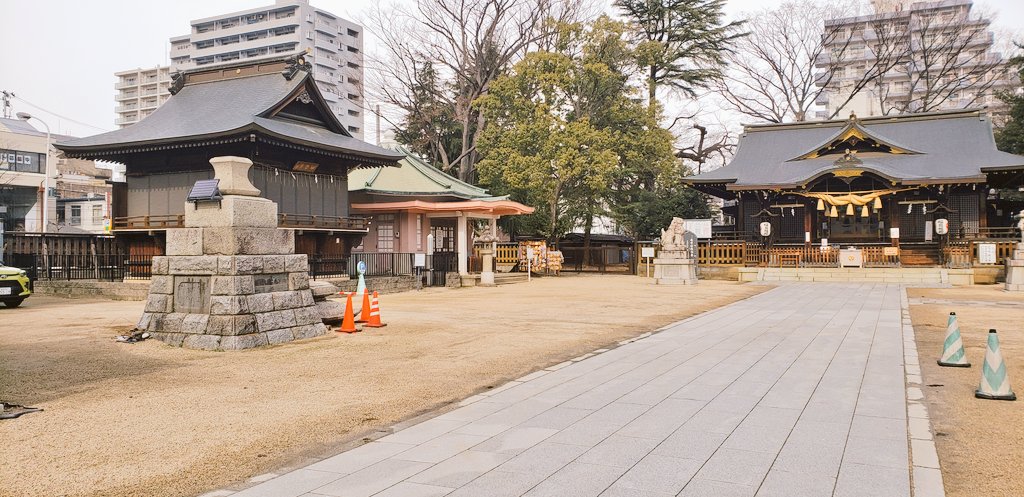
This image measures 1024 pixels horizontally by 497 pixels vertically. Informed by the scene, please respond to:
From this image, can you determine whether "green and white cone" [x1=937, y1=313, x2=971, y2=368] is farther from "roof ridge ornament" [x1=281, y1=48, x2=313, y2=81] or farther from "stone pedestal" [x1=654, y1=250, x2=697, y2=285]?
"roof ridge ornament" [x1=281, y1=48, x2=313, y2=81]

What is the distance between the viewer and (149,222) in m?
21.2

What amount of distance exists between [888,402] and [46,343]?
1131cm

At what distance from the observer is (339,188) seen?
24250 millimetres

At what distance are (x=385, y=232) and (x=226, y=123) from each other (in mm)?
8394

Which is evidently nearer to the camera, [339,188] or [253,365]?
[253,365]

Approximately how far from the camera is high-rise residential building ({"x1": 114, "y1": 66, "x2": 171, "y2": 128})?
89.2 meters

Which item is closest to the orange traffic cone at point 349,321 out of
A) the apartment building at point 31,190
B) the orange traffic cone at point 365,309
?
the orange traffic cone at point 365,309

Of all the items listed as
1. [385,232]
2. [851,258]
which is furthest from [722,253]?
[385,232]

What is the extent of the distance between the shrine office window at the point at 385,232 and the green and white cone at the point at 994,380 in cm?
2316

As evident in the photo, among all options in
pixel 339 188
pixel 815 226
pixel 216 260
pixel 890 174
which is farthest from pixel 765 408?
pixel 815 226

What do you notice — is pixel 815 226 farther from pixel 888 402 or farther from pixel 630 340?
pixel 888 402

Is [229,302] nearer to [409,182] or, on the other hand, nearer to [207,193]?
[207,193]

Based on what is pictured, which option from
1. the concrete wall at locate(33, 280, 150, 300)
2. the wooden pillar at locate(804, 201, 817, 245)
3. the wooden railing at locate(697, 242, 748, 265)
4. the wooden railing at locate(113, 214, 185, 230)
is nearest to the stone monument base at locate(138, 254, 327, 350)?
the concrete wall at locate(33, 280, 150, 300)

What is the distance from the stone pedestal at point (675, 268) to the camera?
82.5 feet
